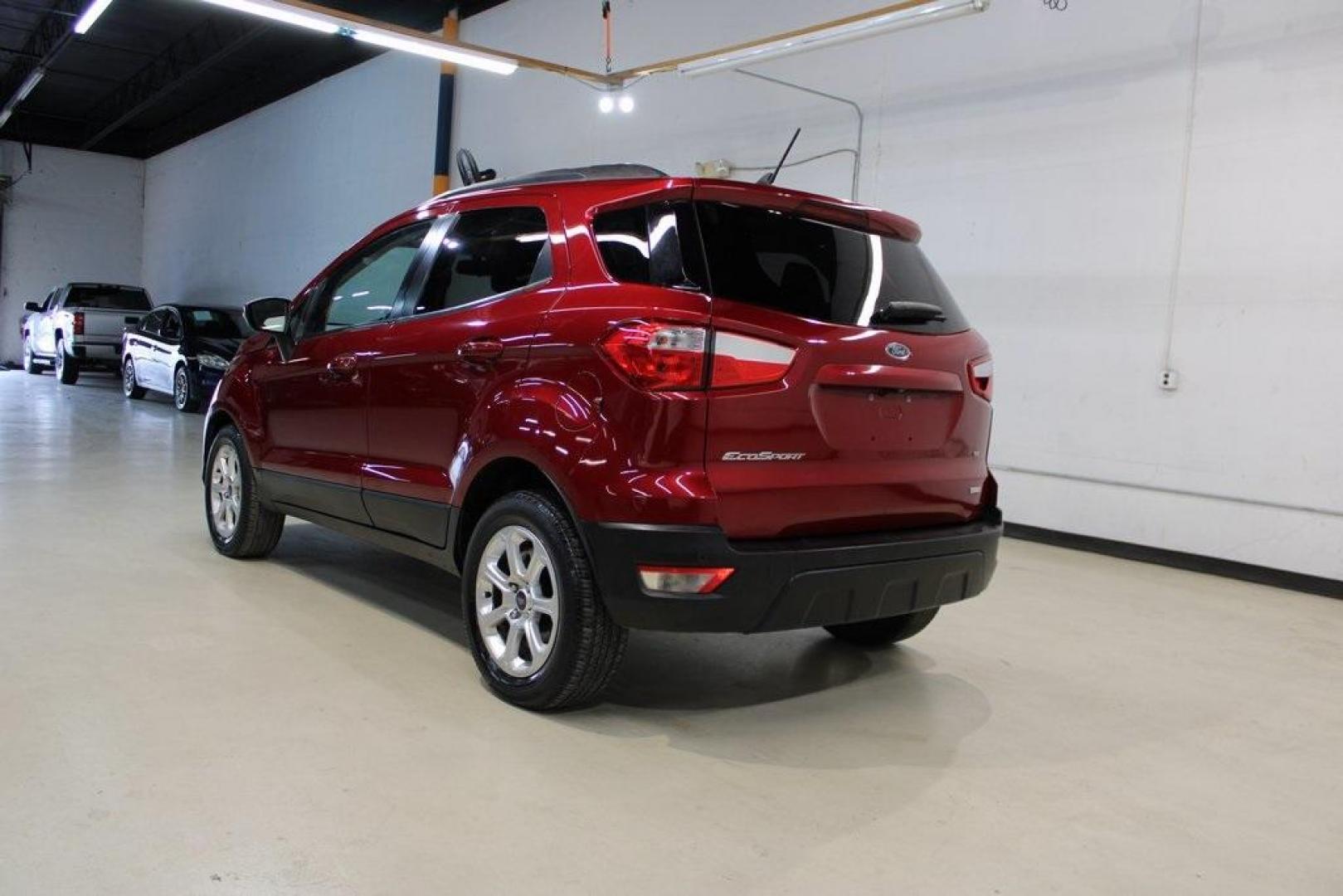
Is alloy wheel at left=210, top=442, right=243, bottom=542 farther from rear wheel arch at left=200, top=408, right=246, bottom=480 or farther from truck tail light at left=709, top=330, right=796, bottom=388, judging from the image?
truck tail light at left=709, top=330, right=796, bottom=388

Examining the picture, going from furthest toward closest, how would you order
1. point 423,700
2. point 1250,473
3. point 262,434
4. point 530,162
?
1. point 530,162
2. point 1250,473
3. point 262,434
4. point 423,700

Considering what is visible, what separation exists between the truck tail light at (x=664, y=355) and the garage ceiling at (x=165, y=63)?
995cm

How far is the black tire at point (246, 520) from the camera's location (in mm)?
4469

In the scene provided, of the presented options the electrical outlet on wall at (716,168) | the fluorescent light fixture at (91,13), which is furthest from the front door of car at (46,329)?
the electrical outlet on wall at (716,168)

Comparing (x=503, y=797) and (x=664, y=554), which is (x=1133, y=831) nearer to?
(x=664, y=554)

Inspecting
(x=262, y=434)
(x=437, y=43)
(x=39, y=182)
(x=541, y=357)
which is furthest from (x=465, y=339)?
(x=39, y=182)

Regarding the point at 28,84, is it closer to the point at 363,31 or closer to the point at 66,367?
the point at 66,367

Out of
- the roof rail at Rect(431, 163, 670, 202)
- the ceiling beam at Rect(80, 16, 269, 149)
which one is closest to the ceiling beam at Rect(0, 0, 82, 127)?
the ceiling beam at Rect(80, 16, 269, 149)

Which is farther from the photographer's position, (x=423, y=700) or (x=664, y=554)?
(x=423, y=700)

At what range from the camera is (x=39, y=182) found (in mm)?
20875

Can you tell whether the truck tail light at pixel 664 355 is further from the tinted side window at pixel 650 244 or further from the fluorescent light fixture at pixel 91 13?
the fluorescent light fixture at pixel 91 13

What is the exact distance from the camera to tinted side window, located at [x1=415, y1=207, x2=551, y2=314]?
3053 mm

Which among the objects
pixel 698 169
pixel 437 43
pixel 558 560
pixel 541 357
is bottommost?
pixel 558 560

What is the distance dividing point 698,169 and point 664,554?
21.3ft
